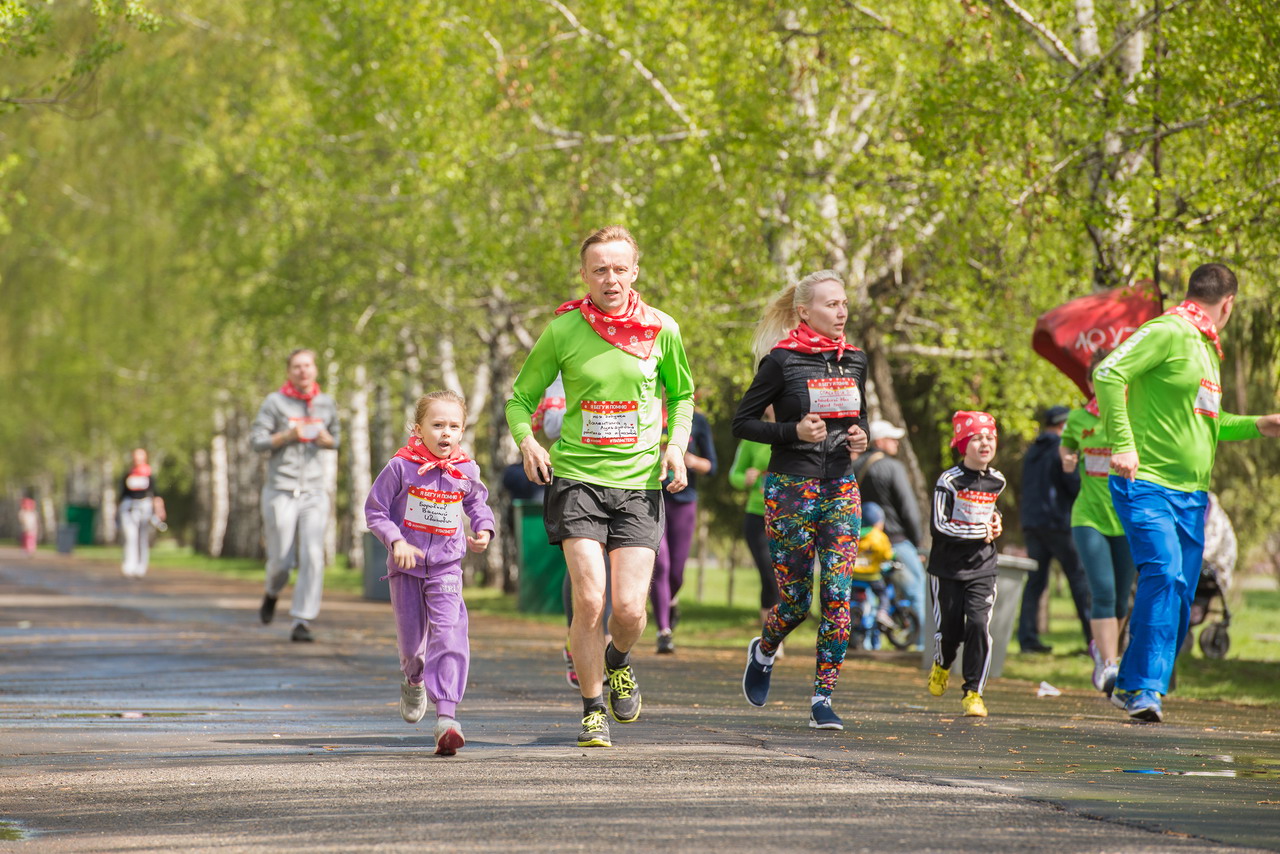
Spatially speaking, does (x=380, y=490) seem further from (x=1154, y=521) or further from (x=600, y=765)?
(x=1154, y=521)

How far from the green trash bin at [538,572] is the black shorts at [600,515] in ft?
37.4

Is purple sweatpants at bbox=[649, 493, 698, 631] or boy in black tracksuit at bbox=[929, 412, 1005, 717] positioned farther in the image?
purple sweatpants at bbox=[649, 493, 698, 631]

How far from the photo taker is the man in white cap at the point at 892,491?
46.9 ft

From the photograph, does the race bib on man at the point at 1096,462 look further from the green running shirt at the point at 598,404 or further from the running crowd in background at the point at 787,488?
the green running shirt at the point at 598,404

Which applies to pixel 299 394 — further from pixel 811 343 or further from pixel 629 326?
pixel 629 326

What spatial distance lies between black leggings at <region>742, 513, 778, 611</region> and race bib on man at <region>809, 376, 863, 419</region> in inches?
201

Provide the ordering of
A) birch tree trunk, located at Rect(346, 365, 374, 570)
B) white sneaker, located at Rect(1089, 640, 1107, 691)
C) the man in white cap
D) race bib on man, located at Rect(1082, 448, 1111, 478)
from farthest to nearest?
birch tree trunk, located at Rect(346, 365, 374, 570) → the man in white cap → race bib on man, located at Rect(1082, 448, 1111, 478) → white sneaker, located at Rect(1089, 640, 1107, 691)

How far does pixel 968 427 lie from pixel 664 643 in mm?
4282

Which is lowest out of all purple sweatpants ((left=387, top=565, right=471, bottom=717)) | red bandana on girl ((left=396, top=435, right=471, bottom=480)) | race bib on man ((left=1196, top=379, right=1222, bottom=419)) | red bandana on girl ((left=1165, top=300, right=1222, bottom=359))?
purple sweatpants ((left=387, top=565, right=471, bottom=717))

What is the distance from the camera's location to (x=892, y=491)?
1463 centimetres

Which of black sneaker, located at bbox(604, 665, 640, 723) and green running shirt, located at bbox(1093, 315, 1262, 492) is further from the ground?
green running shirt, located at bbox(1093, 315, 1262, 492)

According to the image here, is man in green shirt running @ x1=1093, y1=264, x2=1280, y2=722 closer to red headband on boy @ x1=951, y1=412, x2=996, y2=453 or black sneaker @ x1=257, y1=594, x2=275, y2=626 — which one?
red headband on boy @ x1=951, y1=412, x2=996, y2=453

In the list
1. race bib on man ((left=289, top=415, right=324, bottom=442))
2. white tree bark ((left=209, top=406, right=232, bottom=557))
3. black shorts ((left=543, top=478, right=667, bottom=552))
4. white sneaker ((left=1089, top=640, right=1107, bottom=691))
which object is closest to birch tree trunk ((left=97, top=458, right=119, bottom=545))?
white tree bark ((left=209, top=406, right=232, bottom=557))

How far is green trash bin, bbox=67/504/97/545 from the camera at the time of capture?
5869 cm
